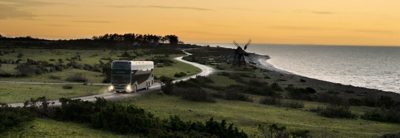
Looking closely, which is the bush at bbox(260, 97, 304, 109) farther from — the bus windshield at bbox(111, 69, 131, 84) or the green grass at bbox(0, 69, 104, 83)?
the green grass at bbox(0, 69, 104, 83)

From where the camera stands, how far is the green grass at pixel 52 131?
21.7 m

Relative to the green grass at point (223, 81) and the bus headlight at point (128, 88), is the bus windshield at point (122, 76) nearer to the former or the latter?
the bus headlight at point (128, 88)

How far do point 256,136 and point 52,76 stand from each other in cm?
3869

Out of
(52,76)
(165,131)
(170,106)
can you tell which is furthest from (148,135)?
(52,76)

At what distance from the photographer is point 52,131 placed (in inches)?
881

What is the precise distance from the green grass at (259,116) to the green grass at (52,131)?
8197 mm

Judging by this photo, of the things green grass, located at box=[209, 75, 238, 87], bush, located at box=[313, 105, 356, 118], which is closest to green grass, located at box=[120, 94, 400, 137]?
bush, located at box=[313, 105, 356, 118]

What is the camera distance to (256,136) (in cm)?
2625

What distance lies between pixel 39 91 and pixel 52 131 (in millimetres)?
22384

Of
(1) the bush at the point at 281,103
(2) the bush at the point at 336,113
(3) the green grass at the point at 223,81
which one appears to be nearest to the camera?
(2) the bush at the point at 336,113

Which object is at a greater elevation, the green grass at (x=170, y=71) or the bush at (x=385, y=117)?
the green grass at (x=170, y=71)

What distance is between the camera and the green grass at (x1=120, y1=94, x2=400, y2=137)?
98.8 ft

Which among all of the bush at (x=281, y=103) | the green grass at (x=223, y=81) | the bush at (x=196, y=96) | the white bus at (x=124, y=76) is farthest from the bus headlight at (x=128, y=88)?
the green grass at (x=223, y=81)

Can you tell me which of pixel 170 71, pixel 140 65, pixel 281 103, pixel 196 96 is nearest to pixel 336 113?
pixel 281 103
